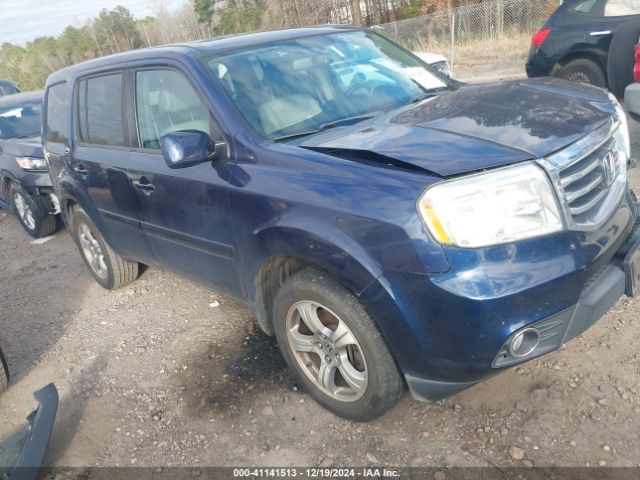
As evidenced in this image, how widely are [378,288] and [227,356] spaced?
1667mm

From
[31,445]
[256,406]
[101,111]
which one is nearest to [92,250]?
[101,111]

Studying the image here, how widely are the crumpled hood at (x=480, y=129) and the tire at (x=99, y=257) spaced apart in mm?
2678

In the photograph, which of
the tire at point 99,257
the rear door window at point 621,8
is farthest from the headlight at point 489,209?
the rear door window at point 621,8

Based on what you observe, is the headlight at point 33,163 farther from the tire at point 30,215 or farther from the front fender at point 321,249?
the front fender at point 321,249

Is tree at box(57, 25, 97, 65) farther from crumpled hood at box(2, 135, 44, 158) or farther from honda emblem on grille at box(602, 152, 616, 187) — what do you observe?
honda emblem on grille at box(602, 152, 616, 187)

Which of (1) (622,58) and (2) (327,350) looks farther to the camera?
(1) (622,58)

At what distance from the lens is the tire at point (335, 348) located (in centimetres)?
256

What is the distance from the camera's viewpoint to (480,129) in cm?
257

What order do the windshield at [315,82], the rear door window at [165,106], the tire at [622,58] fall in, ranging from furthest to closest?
1. the tire at [622,58]
2. the rear door window at [165,106]
3. the windshield at [315,82]

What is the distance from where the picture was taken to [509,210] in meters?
2.23

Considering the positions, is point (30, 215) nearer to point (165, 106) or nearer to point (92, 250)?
point (92, 250)

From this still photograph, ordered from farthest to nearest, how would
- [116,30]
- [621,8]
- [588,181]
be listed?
→ [116,30] → [621,8] → [588,181]

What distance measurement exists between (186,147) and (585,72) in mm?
6703

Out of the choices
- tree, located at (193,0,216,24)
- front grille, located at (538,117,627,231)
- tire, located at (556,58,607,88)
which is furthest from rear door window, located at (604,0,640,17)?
tree, located at (193,0,216,24)
